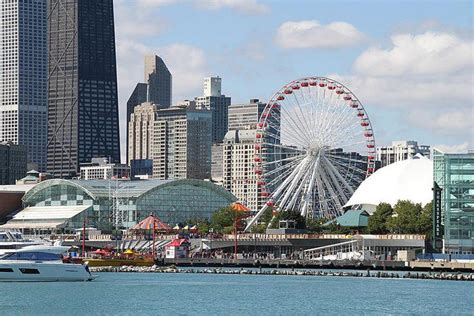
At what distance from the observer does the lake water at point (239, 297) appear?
114125 mm

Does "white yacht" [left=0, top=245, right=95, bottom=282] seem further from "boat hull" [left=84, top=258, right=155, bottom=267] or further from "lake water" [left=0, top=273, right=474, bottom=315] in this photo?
"boat hull" [left=84, top=258, right=155, bottom=267]

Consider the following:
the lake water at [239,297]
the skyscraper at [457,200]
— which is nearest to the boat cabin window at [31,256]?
the lake water at [239,297]

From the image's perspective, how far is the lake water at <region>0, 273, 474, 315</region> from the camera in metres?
114

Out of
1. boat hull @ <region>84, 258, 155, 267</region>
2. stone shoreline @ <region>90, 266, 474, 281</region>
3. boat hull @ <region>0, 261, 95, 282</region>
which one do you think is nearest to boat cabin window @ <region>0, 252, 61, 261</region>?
boat hull @ <region>0, 261, 95, 282</region>

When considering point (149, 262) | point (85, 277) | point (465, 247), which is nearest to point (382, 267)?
point (465, 247)

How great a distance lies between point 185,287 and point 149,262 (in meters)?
48.8

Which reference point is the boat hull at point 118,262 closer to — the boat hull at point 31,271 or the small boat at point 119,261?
the small boat at point 119,261

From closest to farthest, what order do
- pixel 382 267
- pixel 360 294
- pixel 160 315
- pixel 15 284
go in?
pixel 160 315 < pixel 360 294 < pixel 15 284 < pixel 382 267

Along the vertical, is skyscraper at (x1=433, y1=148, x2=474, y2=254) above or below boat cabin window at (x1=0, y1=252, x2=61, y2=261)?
above

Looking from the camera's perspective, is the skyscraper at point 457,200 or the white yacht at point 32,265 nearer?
the white yacht at point 32,265

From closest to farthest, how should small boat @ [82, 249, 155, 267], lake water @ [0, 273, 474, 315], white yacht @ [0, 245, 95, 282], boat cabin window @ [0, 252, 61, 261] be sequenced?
lake water @ [0, 273, 474, 315]
boat cabin window @ [0, 252, 61, 261]
white yacht @ [0, 245, 95, 282]
small boat @ [82, 249, 155, 267]

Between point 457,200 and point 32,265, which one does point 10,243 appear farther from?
point 457,200

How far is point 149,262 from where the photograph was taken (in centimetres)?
19212

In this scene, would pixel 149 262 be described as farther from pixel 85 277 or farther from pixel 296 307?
pixel 296 307
